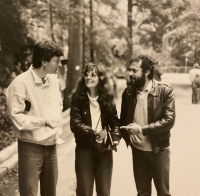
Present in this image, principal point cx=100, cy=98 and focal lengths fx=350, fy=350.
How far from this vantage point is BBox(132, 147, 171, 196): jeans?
2689 millimetres

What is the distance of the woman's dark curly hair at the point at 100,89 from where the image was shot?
2.62 m

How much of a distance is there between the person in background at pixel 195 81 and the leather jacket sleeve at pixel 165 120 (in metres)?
0.75

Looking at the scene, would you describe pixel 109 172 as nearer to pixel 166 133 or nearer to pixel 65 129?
pixel 166 133

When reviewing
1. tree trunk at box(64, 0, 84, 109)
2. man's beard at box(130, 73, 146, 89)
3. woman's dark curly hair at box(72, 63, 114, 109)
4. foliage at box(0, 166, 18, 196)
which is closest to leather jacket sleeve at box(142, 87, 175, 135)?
man's beard at box(130, 73, 146, 89)

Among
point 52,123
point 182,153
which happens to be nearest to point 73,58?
point 182,153

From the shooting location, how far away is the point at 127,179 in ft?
11.1

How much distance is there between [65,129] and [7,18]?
2014mm

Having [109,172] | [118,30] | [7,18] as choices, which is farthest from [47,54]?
[7,18]

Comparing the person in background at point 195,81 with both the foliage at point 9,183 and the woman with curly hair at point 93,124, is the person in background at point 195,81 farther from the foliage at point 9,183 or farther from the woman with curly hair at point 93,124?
the foliage at point 9,183

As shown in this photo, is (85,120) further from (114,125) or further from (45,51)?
(45,51)

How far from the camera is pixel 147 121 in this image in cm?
268

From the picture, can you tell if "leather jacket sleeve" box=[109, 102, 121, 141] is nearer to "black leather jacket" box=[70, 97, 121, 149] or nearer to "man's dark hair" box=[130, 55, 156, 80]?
"black leather jacket" box=[70, 97, 121, 149]

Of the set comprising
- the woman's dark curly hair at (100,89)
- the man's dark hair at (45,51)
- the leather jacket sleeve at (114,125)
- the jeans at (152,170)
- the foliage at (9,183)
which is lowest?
the foliage at (9,183)

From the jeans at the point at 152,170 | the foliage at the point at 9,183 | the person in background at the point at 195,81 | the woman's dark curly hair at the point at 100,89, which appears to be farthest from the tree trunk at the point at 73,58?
the jeans at the point at 152,170
